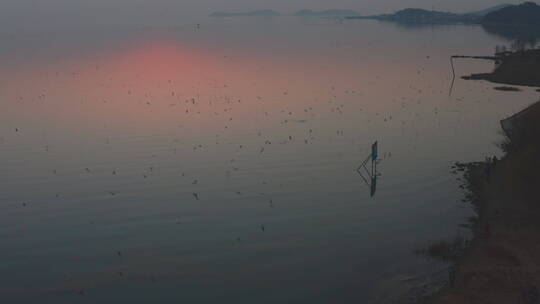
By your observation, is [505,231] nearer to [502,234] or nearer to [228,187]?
[502,234]

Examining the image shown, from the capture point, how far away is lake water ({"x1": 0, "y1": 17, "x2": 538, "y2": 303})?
2048 centimetres

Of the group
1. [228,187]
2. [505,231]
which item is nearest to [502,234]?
[505,231]

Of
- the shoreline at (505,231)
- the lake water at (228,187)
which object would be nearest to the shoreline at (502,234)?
the shoreline at (505,231)

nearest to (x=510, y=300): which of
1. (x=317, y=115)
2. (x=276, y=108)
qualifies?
(x=317, y=115)

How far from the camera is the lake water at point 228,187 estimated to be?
20484 millimetres

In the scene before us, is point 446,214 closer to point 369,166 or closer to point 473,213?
point 473,213

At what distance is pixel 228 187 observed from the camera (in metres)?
30.0

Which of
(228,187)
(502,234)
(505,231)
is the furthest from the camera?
(228,187)

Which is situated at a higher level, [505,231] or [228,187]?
[228,187]

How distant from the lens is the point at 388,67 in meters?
83.8

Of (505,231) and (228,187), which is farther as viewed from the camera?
(228,187)

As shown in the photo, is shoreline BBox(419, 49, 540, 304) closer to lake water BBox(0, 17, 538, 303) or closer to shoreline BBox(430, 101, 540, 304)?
shoreline BBox(430, 101, 540, 304)

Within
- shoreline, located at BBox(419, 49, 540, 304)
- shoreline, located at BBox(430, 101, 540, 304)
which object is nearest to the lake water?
shoreline, located at BBox(419, 49, 540, 304)

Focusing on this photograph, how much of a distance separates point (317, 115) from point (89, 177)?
2211 cm
